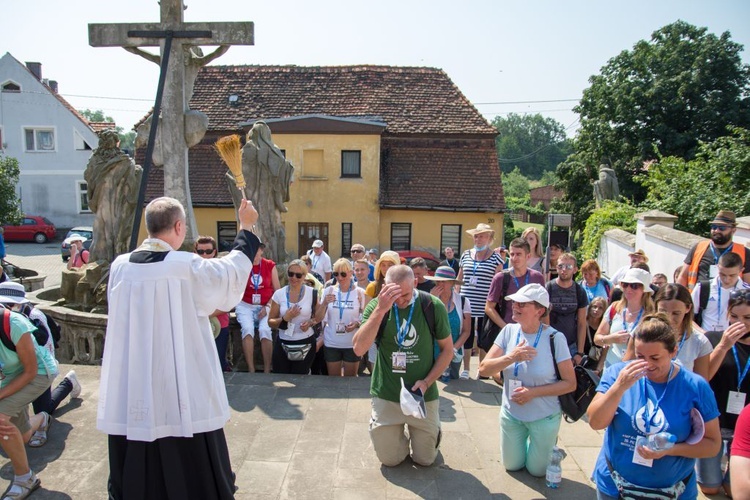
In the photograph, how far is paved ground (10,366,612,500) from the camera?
172 inches

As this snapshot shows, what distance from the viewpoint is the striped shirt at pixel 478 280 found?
7.62 m

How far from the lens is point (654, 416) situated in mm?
3330

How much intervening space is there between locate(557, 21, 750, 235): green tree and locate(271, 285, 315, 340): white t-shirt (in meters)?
22.4

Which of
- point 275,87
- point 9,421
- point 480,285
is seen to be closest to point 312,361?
point 480,285

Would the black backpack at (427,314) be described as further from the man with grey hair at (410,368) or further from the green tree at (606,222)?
the green tree at (606,222)

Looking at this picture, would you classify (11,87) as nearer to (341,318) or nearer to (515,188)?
(341,318)

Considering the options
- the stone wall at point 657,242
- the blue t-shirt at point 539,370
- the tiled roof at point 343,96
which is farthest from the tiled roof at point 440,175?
the blue t-shirt at point 539,370

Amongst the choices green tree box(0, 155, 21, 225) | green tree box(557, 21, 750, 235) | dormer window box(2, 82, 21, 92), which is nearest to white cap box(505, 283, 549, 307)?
green tree box(557, 21, 750, 235)

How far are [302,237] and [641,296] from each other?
18.4m

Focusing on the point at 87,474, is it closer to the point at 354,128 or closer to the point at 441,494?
the point at 441,494

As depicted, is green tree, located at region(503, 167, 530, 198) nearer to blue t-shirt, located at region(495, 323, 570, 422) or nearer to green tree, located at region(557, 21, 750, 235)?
green tree, located at region(557, 21, 750, 235)

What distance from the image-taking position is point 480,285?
25.3 feet

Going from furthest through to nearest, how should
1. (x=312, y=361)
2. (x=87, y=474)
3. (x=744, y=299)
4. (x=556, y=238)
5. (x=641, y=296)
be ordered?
(x=556, y=238) < (x=312, y=361) < (x=641, y=296) < (x=87, y=474) < (x=744, y=299)

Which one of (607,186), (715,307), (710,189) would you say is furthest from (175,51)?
(607,186)
